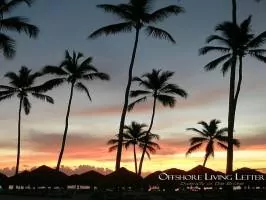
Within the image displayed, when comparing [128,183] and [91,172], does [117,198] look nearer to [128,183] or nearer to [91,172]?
[128,183]

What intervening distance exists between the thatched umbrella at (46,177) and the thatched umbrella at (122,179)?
7.58m

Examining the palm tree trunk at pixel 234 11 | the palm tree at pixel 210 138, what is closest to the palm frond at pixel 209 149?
the palm tree at pixel 210 138

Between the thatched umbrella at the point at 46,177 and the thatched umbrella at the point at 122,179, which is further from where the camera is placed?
the thatched umbrella at the point at 46,177

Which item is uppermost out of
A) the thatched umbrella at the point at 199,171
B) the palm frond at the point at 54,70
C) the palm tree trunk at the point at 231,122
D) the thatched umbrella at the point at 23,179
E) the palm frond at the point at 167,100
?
the palm frond at the point at 54,70

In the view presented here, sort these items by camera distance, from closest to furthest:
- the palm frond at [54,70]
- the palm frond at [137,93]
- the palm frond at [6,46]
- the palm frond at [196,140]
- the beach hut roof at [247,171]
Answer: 1. the palm frond at [6,46]
2. the beach hut roof at [247,171]
3. the palm frond at [54,70]
4. the palm frond at [137,93]
5. the palm frond at [196,140]

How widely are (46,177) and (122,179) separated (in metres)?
8.90

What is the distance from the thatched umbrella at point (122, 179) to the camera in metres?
33.6

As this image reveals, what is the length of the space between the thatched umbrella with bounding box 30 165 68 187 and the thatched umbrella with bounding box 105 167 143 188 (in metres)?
7.58

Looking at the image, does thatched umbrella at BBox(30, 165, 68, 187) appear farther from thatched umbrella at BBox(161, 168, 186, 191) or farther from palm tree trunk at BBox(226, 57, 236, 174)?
palm tree trunk at BBox(226, 57, 236, 174)

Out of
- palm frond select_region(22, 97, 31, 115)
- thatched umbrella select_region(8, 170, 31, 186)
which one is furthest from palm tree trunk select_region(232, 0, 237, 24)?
palm frond select_region(22, 97, 31, 115)

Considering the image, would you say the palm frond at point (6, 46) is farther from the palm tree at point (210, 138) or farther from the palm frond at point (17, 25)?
the palm tree at point (210, 138)

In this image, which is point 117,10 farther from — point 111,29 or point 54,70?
point 54,70

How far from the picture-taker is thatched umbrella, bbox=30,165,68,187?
134 ft

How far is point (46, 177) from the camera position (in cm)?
4094
